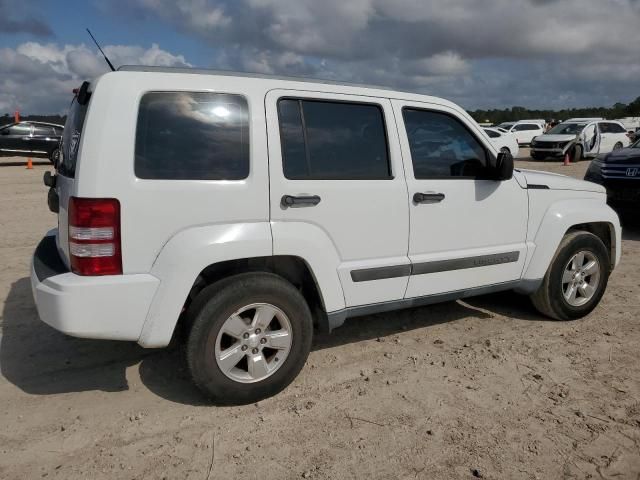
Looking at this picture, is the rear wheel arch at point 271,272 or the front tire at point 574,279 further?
the front tire at point 574,279

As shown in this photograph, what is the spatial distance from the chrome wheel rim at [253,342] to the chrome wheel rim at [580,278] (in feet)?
8.72

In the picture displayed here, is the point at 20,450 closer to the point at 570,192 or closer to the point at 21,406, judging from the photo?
the point at 21,406

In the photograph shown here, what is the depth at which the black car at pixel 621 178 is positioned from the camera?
7.93 meters

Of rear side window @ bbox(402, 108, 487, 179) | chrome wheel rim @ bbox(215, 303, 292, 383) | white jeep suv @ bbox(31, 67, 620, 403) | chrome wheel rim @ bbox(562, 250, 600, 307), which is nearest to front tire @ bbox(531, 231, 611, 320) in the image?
chrome wheel rim @ bbox(562, 250, 600, 307)

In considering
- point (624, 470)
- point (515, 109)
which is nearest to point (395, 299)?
point (624, 470)

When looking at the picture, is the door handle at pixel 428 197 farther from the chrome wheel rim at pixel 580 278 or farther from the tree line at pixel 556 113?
the tree line at pixel 556 113

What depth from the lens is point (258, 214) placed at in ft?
10.1

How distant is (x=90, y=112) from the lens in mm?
2807

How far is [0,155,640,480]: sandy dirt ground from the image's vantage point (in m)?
2.71

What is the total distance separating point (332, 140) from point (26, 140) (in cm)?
1799

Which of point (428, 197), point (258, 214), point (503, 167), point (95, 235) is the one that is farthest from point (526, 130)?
point (95, 235)

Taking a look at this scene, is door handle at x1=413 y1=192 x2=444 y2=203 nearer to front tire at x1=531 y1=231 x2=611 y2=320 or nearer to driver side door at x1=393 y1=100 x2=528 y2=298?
driver side door at x1=393 y1=100 x2=528 y2=298

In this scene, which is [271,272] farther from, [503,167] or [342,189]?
[503,167]

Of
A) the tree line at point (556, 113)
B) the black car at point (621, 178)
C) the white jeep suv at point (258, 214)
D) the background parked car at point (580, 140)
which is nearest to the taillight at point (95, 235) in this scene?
the white jeep suv at point (258, 214)
